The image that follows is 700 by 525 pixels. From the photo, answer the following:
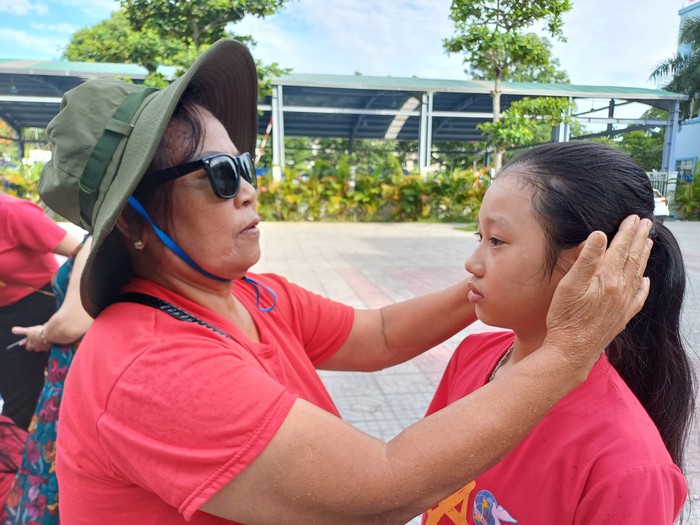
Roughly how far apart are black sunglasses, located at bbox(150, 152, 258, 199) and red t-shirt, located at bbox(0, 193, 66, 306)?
1350mm

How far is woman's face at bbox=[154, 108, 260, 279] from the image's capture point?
1154 mm

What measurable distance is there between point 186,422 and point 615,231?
0.89m

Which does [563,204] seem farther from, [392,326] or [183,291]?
[183,291]

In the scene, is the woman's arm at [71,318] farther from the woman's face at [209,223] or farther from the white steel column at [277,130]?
the white steel column at [277,130]

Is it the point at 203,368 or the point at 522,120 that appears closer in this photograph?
the point at 203,368

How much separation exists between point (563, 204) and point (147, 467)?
0.91 m

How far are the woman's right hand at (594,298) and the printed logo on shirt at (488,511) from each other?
374mm

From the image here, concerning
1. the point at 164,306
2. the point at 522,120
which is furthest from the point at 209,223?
the point at 522,120

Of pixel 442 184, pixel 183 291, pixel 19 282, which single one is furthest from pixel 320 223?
pixel 183 291

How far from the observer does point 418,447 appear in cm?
88

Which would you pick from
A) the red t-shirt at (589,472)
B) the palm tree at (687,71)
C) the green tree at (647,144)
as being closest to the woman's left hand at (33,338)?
the red t-shirt at (589,472)

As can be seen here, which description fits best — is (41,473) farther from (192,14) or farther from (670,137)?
(670,137)

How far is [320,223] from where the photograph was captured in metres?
16.4

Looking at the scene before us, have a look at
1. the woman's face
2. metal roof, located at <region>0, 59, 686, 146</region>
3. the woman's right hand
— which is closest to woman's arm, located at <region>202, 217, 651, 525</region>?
the woman's right hand
